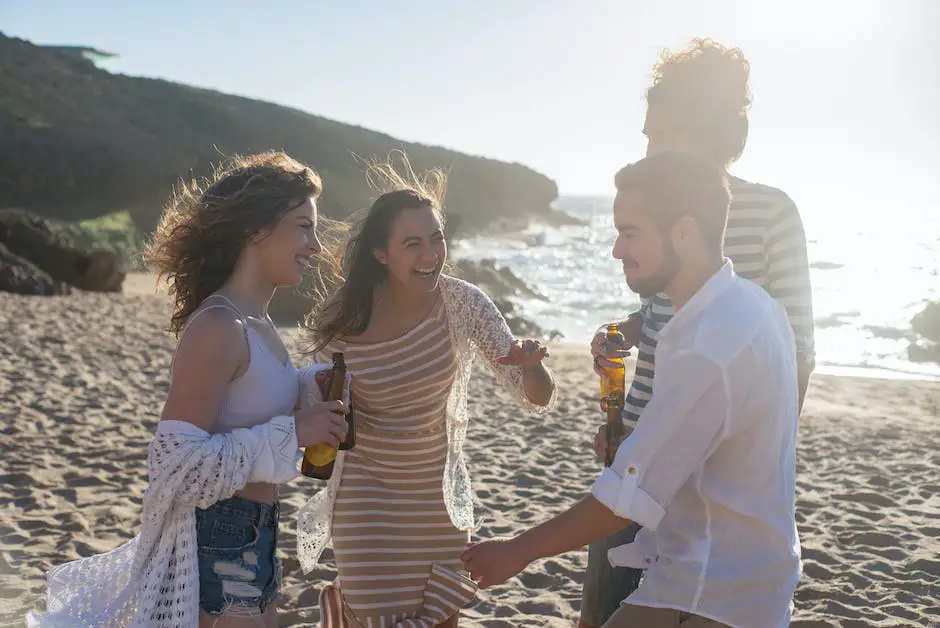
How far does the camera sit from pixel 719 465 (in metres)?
2.13

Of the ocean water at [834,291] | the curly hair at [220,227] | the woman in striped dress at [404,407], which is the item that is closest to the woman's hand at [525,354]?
the woman in striped dress at [404,407]

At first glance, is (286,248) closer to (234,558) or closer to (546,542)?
(234,558)

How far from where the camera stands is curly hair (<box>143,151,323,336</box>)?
9.58 ft

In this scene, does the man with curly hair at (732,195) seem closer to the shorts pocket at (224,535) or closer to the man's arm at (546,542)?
the man's arm at (546,542)

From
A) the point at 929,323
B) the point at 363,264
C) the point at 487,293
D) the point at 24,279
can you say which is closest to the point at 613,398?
the point at 363,264

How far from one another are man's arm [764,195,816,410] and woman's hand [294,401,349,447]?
5.35ft

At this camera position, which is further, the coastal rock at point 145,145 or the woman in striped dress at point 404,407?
the coastal rock at point 145,145

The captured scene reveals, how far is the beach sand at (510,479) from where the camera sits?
5145 mm

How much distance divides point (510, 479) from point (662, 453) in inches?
217

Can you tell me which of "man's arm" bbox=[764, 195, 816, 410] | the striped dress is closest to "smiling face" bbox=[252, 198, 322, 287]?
the striped dress

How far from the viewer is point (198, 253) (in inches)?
116

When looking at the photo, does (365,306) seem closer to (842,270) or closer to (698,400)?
(698,400)

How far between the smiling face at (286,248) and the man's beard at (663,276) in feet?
4.03

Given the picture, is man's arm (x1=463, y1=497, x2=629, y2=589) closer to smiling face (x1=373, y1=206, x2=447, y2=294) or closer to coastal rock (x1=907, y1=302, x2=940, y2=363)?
smiling face (x1=373, y1=206, x2=447, y2=294)
